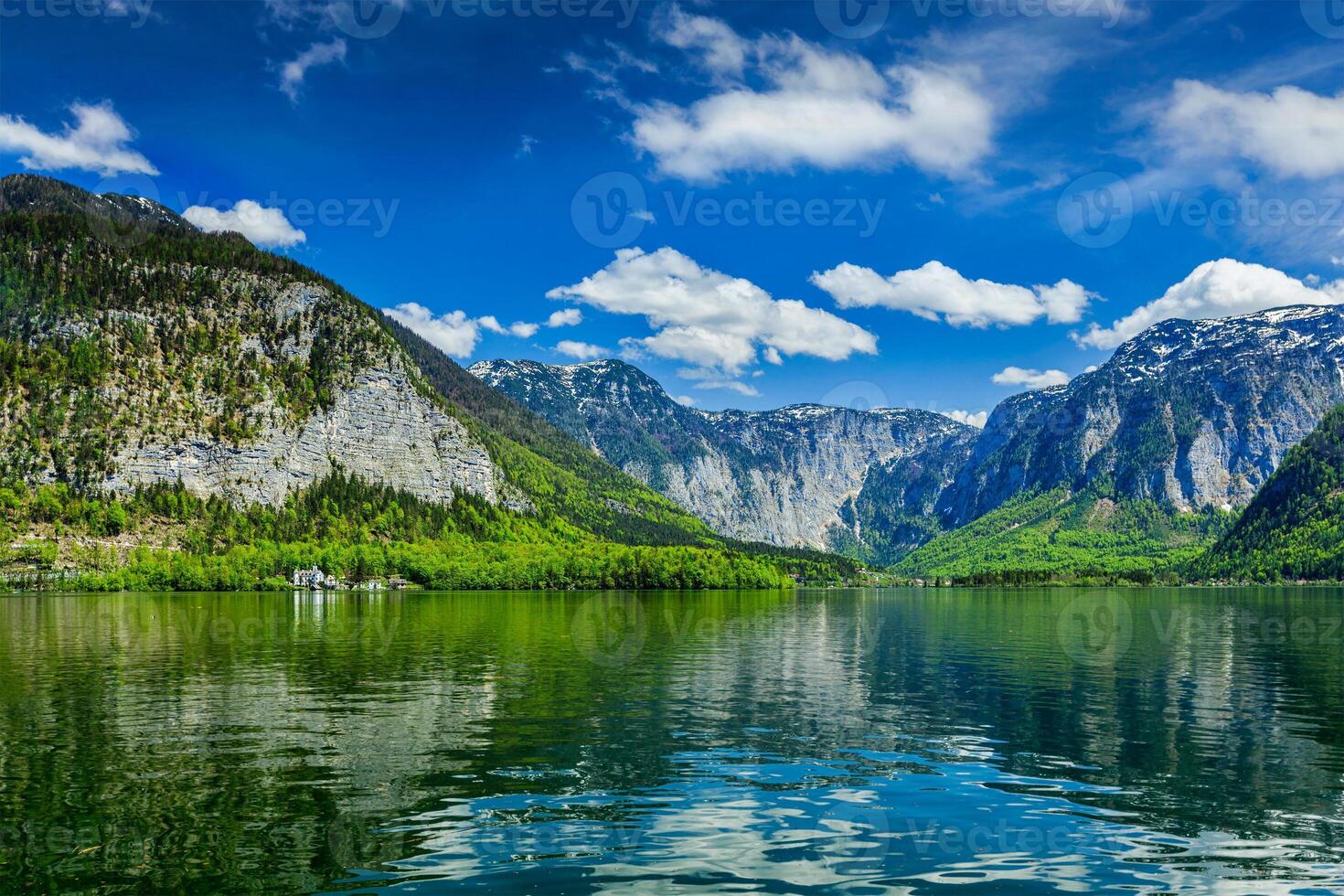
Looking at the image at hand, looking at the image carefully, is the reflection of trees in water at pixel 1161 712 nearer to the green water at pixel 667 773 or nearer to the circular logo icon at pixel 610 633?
the green water at pixel 667 773

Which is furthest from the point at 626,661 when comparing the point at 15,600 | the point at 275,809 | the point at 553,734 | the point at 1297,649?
the point at 15,600

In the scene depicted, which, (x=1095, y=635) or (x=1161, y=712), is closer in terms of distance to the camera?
(x=1161, y=712)

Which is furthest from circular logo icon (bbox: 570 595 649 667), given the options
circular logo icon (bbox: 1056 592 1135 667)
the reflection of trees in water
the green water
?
circular logo icon (bbox: 1056 592 1135 667)

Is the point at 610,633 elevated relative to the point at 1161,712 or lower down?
lower down

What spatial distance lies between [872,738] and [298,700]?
30885 millimetres

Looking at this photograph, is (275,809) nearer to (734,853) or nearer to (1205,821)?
(734,853)

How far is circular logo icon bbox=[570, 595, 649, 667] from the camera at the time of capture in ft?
248

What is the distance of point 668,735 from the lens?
40531 mm

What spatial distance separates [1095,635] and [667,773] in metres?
84.1

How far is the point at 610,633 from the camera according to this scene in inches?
3976

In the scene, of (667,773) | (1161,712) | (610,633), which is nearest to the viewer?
(667,773)

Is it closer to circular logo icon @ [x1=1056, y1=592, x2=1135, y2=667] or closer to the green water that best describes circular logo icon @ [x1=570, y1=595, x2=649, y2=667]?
the green water

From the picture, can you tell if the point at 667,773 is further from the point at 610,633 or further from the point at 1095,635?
the point at 1095,635

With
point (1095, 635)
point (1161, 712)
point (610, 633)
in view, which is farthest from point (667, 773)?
point (1095, 635)
